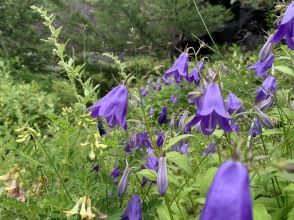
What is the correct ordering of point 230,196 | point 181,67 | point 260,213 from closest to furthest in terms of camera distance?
point 230,196 < point 260,213 < point 181,67

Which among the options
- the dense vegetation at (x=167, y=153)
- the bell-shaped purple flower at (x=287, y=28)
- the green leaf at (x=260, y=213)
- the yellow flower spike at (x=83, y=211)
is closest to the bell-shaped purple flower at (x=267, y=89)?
the dense vegetation at (x=167, y=153)

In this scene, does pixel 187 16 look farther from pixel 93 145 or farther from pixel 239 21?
pixel 93 145

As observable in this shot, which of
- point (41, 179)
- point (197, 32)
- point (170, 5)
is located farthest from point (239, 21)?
point (41, 179)

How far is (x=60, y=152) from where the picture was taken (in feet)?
6.53

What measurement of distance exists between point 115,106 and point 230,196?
2.96 ft

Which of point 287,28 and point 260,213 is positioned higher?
point 287,28

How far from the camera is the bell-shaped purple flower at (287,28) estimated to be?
5.08ft

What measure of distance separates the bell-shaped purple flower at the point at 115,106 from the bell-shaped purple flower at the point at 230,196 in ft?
2.79

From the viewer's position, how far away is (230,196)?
834mm

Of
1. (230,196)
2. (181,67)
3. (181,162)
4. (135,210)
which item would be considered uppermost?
(230,196)

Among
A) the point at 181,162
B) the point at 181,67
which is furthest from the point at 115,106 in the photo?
the point at 181,67

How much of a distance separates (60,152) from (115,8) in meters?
8.32

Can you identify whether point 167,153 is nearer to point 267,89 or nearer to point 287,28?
point 267,89

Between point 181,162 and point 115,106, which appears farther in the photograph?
point 181,162
